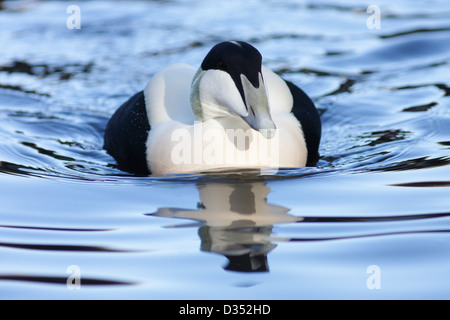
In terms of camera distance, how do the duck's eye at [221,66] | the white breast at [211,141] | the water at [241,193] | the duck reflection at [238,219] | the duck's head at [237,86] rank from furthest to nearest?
1. the white breast at [211,141]
2. the duck's eye at [221,66]
3. the duck's head at [237,86]
4. the duck reflection at [238,219]
5. the water at [241,193]

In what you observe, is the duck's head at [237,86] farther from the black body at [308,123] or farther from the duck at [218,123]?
the black body at [308,123]

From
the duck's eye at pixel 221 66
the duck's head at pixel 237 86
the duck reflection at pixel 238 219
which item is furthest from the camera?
the duck's eye at pixel 221 66

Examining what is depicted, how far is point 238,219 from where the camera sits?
292 cm

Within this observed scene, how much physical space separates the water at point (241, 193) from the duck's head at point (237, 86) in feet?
1.07

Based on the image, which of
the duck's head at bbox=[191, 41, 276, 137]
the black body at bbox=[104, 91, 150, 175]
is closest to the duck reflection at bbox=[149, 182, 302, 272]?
the duck's head at bbox=[191, 41, 276, 137]

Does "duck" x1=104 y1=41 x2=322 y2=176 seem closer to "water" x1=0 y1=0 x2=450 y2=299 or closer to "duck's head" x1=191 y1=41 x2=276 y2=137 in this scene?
"duck's head" x1=191 y1=41 x2=276 y2=137

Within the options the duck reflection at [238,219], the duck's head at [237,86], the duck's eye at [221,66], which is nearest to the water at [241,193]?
the duck reflection at [238,219]

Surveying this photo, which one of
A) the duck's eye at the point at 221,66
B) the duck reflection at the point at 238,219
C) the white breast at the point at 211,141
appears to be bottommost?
the duck reflection at the point at 238,219

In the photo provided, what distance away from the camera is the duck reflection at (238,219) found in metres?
2.55

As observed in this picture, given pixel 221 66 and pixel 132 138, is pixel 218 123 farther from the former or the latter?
pixel 132 138

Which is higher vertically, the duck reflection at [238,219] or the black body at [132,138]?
the black body at [132,138]

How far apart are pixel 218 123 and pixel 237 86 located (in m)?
0.26
